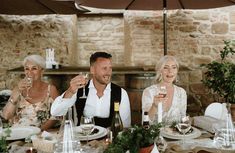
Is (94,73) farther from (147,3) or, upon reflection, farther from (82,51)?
(82,51)

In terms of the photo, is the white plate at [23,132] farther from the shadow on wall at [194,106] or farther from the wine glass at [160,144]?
→ the shadow on wall at [194,106]

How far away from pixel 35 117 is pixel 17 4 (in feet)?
4.51

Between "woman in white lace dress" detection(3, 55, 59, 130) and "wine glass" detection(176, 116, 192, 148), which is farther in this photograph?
"woman in white lace dress" detection(3, 55, 59, 130)

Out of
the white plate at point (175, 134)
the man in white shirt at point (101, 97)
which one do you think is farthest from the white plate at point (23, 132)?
the white plate at point (175, 134)

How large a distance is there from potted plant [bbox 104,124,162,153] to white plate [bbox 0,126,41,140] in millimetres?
725

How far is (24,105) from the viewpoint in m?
2.83

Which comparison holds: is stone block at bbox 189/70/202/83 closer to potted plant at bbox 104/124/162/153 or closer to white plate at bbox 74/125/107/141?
white plate at bbox 74/125/107/141

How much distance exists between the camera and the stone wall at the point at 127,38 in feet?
15.6

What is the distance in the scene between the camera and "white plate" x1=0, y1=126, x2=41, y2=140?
208 cm

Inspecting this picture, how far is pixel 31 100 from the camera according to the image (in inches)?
114

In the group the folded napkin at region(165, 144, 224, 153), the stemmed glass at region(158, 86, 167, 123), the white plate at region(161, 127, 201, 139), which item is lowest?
the folded napkin at region(165, 144, 224, 153)

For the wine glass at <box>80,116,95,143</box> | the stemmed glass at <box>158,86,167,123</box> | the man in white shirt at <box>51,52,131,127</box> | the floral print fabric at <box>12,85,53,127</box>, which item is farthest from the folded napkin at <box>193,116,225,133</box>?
the floral print fabric at <box>12,85,53,127</box>

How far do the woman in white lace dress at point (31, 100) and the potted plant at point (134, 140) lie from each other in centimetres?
101

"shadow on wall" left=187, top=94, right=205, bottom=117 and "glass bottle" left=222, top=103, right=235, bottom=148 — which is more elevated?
"glass bottle" left=222, top=103, right=235, bottom=148
